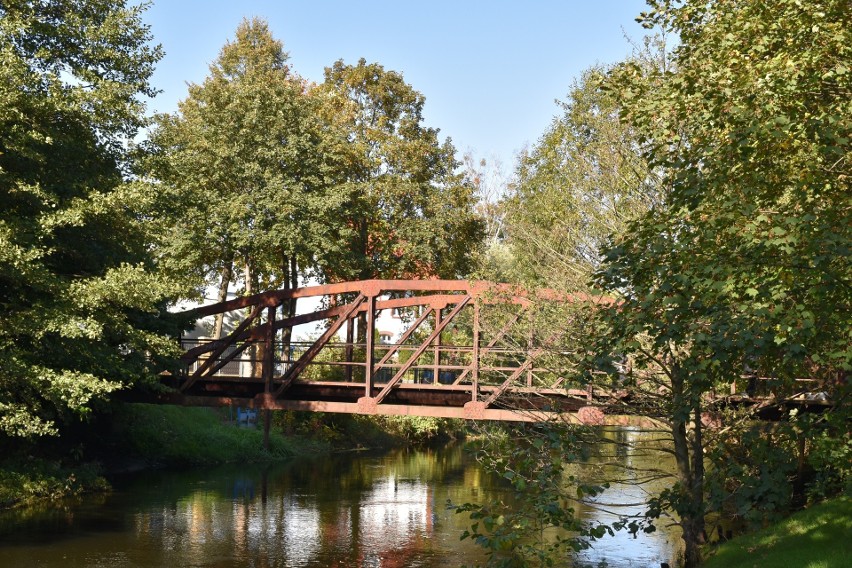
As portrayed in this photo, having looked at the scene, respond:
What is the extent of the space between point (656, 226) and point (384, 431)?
125ft

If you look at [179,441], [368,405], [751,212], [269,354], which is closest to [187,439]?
[179,441]

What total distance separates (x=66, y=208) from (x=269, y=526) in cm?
871

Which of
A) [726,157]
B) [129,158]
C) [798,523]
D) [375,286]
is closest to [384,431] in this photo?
[375,286]

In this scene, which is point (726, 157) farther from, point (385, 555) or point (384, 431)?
point (384, 431)

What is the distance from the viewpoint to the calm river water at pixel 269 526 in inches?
778

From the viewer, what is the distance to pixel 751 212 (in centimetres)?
1168

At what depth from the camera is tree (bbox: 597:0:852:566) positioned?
11.2 m

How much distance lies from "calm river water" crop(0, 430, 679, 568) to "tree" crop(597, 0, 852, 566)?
15.9ft

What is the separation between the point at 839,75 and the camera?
12.2 meters

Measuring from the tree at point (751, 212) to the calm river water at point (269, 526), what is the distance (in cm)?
484

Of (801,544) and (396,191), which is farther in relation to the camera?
(396,191)

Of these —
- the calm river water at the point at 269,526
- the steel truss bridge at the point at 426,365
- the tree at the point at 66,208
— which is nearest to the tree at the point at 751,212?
the calm river water at the point at 269,526

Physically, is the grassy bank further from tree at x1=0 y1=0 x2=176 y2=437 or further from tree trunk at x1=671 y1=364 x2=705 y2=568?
tree trunk at x1=671 y1=364 x2=705 y2=568

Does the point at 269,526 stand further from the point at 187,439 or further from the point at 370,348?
the point at 187,439
